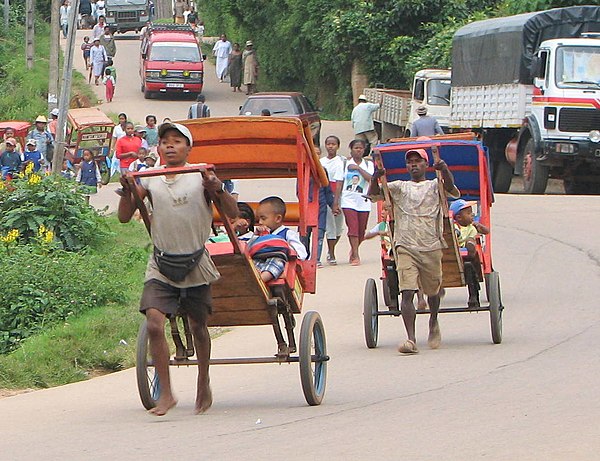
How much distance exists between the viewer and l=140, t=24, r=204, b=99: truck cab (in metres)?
46.4

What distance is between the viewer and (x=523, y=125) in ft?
90.1

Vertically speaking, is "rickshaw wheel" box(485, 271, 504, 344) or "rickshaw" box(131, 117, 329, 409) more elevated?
"rickshaw" box(131, 117, 329, 409)

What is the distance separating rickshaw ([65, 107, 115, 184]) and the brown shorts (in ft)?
79.0

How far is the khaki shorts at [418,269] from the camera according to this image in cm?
1109

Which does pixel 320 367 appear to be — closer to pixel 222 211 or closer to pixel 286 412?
pixel 286 412

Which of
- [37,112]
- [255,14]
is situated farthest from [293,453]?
[255,14]

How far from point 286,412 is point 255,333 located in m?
4.93

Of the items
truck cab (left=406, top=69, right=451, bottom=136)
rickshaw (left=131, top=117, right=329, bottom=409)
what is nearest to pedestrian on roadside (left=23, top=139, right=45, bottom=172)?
truck cab (left=406, top=69, right=451, bottom=136)

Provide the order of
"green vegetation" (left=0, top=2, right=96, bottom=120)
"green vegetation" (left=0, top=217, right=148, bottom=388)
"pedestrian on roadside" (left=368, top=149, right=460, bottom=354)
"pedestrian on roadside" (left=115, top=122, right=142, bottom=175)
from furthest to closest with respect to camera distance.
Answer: "green vegetation" (left=0, top=2, right=96, bottom=120)
"pedestrian on roadside" (left=115, top=122, right=142, bottom=175)
"green vegetation" (left=0, top=217, right=148, bottom=388)
"pedestrian on roadside" (left=368, top=149, right=460, bottom=354)

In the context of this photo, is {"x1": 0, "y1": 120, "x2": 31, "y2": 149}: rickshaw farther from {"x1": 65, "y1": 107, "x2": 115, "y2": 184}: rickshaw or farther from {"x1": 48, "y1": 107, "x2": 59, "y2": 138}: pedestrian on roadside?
{"x1": 65, "y1": 107, "x2": 115, "y2": 184}: rickshaw

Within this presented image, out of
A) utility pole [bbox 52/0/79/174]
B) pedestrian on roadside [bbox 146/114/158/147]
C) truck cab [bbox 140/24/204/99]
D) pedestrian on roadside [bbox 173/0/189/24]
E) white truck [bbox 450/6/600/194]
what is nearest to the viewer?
utility pole [bbox 52/0/79/174]

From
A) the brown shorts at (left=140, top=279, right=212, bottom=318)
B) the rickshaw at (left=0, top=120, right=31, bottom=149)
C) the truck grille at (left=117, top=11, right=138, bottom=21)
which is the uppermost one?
the truck grille at (left=117, top=11, right=138, bottom=21)

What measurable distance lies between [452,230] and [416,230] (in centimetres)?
45

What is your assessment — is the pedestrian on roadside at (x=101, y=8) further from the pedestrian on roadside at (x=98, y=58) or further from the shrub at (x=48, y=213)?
the shrub at (x=48, y=213)
